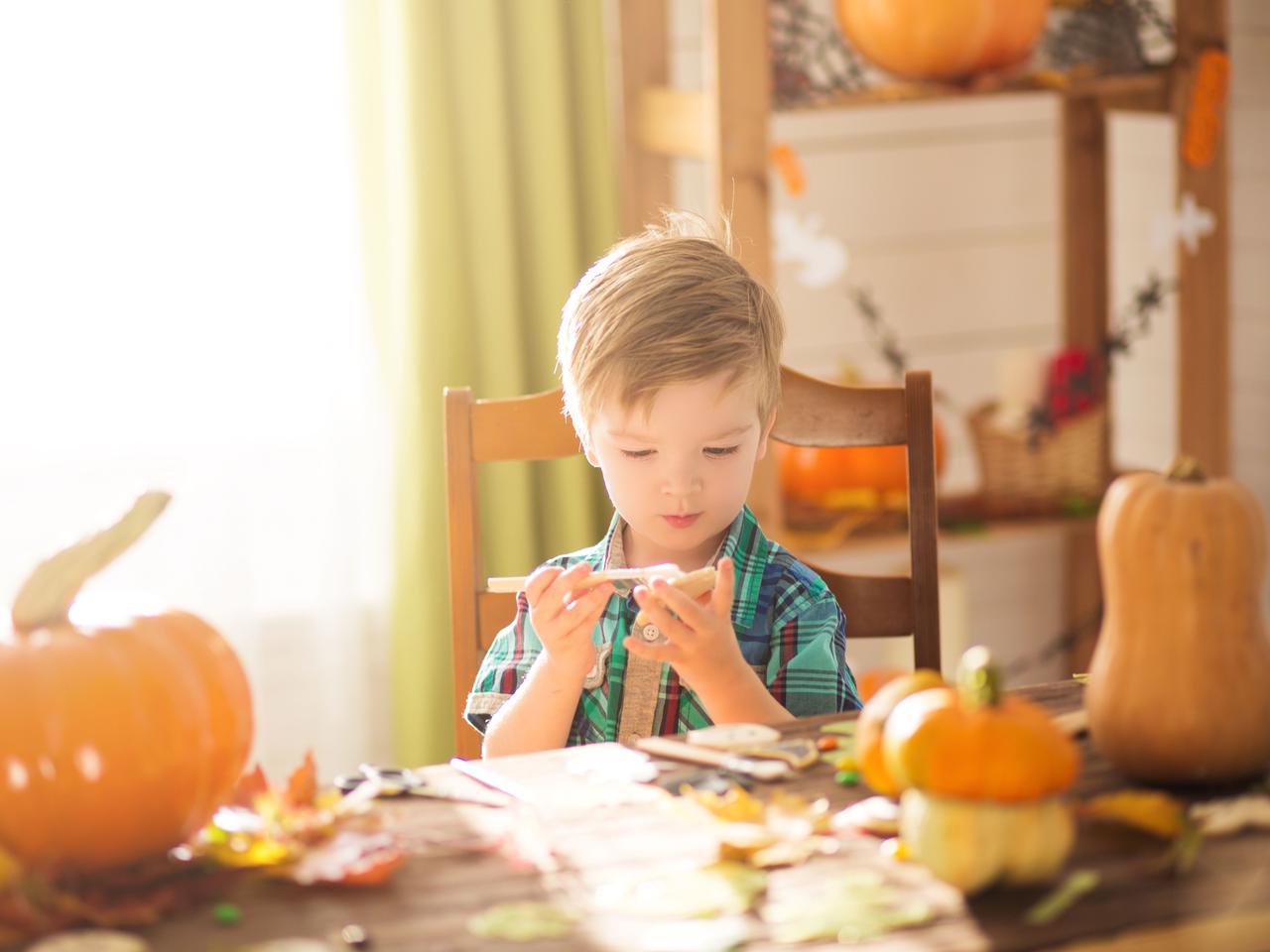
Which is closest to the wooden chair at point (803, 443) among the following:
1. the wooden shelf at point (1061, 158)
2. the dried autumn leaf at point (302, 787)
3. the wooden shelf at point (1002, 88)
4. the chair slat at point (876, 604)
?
the chair slat at point (876, 604)

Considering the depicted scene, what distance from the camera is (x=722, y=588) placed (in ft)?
3.77

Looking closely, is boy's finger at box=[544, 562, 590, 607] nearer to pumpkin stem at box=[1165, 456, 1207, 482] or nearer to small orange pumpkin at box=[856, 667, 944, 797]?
small orange pumpkin at box=[856, 667, 944, 797]

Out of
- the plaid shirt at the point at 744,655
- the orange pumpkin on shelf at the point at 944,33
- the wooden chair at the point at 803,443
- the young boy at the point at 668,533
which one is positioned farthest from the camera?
the orange pumpkin on shelf at the point at 944,33

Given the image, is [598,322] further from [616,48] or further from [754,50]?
[616,48]

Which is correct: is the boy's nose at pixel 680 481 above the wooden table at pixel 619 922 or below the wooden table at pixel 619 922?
above

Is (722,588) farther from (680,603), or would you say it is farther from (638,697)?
(638,697)

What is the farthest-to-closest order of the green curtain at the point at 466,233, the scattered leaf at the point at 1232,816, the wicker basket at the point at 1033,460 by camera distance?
the wicker basket at the point at 1033,460 → the green curtain at the point at 466,233 → the scattered leaf at the point at 1232,816

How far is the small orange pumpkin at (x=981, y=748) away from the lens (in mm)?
812

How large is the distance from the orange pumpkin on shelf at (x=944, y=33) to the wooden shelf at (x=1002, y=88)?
33mm

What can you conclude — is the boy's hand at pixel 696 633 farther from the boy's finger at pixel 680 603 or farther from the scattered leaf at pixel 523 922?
the scattered leaf at pixel 523 922

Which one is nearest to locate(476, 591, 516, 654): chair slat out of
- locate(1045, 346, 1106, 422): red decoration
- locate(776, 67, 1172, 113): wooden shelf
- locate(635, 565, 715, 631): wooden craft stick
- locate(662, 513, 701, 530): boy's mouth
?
locate(662, 513, 701, 530): boy's mouth

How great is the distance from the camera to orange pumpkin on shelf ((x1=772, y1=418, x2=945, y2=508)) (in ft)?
8.02

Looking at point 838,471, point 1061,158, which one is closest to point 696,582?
point 838,471

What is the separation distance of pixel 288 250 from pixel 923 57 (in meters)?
1.02
